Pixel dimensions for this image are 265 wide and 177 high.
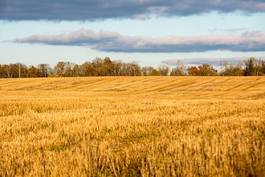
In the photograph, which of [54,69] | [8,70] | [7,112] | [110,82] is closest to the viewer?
[7,112]

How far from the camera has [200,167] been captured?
7.45 meters

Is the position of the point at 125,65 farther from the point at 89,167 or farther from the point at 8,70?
the point at 89,167

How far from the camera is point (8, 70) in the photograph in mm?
139625

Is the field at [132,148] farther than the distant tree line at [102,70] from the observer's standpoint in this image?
No

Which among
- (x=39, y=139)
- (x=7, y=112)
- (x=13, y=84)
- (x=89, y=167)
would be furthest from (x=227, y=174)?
(x=13, y=84)

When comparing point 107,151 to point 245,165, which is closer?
point 245,165

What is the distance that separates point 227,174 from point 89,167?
2.52 metres

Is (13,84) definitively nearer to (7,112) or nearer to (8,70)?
(7,112)

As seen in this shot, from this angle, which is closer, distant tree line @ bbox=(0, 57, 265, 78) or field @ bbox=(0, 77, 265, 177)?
field @ bbox=(0, 77, 265, 177)

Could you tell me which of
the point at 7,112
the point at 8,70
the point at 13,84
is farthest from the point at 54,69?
the point at 7,112

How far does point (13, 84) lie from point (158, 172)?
73.8m

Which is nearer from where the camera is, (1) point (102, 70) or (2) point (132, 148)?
(2) point (132, 148)

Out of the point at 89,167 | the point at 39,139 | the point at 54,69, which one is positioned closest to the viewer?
the point at 89,167

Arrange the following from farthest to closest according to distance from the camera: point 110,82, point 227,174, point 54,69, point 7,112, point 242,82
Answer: point 54,69 < point 110,82 < point 242,82 < point 7,112 < point 227,174
